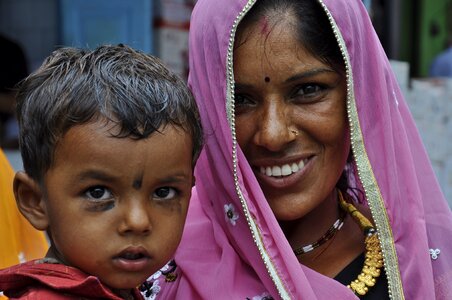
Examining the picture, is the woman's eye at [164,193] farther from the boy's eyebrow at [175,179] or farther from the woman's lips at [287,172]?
the woman's lips at [287,172]

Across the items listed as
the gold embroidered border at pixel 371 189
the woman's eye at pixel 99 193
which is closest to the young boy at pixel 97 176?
the woman's eye at pixel 99 193

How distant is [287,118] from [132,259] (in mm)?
572

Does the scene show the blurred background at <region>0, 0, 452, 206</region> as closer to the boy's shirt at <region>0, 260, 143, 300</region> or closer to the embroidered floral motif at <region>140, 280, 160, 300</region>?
the embroidered floral motif at <region>140, 280, 160, 300</region>

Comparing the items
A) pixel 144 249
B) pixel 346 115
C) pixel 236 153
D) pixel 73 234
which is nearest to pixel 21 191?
pixel 73 234

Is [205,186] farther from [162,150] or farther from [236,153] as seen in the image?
[162,150]

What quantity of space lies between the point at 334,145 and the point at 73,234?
0.76 metres

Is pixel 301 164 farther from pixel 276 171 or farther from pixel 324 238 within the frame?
pixel 324 238

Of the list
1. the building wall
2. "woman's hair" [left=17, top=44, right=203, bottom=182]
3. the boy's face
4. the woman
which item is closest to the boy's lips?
the boy's face

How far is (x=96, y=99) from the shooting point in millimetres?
1974

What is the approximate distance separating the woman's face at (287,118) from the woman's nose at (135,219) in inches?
16.8

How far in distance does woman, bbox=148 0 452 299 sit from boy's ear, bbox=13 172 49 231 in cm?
51

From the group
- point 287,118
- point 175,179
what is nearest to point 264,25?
point 287,118

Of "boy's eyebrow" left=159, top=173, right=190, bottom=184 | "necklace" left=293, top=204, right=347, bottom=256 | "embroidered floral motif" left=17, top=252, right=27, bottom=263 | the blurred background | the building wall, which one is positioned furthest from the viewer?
the building wall

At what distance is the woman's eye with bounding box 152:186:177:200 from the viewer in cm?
205
